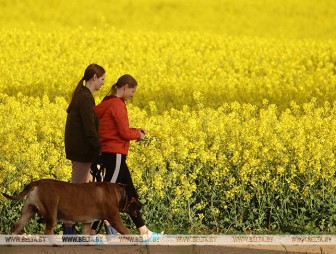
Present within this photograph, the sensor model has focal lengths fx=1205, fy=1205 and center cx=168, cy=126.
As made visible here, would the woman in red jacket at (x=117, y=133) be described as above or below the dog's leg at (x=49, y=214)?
above

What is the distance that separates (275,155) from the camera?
11688mm

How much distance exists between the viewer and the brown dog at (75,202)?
358 inches

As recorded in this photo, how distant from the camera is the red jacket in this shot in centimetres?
962

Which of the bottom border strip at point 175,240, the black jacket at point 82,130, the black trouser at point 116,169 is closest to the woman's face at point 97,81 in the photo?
the black jacket at point 82,130

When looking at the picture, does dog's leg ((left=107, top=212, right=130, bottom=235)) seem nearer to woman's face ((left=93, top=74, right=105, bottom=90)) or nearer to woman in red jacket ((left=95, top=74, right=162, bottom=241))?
woman in red jacket ((left=95, top=74, right=162, bottom=241))

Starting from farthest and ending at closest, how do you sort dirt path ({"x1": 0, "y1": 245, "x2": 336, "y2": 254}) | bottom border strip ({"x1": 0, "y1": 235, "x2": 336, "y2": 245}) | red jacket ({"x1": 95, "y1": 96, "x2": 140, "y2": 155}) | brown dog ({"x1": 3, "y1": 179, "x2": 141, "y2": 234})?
red jacket ({"x1": 95, "y1": 96, "x2": 140, "y2": 155}) < bottom border strip ({"x1": 0, "y1": 235, "x2": 336, "y2": 245}) < dirt path ({"x1": 0, "y1": 245, "x2": 336, "y2": 254}) < brown dog ({"x1": 3, "y1": 179, "x2": 141, "y2": 234})

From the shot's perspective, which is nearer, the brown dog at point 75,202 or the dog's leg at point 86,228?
the brown dog at point 75,202

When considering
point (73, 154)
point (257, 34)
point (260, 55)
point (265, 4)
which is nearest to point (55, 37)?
point (260, 55)

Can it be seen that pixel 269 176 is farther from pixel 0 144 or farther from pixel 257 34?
pixel 257 34

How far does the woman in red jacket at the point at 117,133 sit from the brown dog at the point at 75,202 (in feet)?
1.11

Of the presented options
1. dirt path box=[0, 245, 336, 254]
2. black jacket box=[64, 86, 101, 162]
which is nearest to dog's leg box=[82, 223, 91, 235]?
dirt path box=[0, 245, 336, 254]

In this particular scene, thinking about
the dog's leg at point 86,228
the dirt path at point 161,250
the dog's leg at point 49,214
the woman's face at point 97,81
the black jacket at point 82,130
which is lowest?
the dirt path at point 161,250

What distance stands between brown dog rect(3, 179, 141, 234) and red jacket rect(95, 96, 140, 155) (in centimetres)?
44

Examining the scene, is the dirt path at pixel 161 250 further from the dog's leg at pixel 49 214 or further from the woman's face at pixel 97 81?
the woman's face at pixel 97 81
